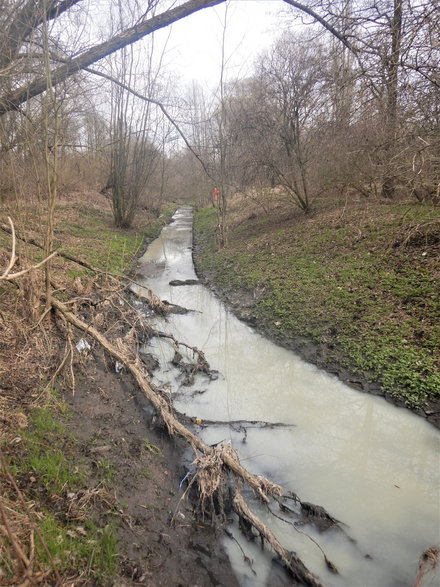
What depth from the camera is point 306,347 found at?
6.63 meters

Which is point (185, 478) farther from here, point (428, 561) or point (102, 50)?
point (102, 50)

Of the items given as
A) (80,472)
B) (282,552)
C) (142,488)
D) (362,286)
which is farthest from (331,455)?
(362,286)

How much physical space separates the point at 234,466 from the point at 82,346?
317cm

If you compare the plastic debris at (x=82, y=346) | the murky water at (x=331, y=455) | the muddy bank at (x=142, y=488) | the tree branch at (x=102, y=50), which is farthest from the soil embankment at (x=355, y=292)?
the tree branch at (x=102, y=50)

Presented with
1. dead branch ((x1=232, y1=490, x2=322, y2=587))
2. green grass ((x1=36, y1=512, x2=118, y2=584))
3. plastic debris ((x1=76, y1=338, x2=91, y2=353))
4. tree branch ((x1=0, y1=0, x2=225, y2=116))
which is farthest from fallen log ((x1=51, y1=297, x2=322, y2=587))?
tree branch ((x1=0, y1=0, x2=225, y2=116))

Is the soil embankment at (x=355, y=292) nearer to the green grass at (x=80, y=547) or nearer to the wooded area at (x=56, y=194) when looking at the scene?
the wooded area at (x=56, y=194)

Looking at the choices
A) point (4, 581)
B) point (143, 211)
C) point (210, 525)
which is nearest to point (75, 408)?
point (210, 525)

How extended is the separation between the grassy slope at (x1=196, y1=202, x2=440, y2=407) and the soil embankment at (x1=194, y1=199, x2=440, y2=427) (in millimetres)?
17

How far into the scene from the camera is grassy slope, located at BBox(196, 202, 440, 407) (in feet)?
18.4

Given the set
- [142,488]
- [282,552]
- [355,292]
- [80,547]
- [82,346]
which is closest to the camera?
[80,547]

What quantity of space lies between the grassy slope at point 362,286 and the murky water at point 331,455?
0.59m

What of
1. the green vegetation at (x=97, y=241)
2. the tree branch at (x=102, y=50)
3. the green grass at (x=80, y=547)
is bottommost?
the green grass at (x=80, y=547)

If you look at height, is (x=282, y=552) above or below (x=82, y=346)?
below

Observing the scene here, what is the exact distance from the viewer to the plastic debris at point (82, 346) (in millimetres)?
5406
